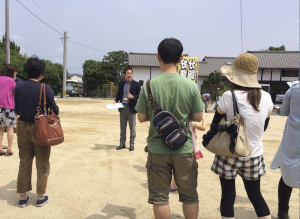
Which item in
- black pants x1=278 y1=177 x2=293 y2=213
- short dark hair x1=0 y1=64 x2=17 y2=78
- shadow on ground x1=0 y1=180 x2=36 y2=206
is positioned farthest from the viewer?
short dark hair x1=0 y1=64 x2=17 y2=78

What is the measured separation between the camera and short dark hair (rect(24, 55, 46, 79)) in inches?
102

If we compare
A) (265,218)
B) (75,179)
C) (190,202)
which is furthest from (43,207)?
(265,218)

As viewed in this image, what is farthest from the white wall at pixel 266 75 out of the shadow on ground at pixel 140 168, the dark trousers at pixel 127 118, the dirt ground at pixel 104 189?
the shadow on ground at pixel 140 168

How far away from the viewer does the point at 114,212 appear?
2.56m

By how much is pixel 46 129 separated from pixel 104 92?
3133 centimetres

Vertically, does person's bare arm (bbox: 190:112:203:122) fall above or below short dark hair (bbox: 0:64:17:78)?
below

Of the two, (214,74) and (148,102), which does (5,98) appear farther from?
(214,74)

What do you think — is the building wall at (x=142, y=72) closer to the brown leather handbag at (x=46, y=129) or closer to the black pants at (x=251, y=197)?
the brown leather handbag at (x=46, y=129)

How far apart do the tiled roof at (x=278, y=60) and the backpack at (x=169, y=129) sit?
2570cm

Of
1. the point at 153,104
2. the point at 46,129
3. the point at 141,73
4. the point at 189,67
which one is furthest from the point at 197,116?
the point at 141,73

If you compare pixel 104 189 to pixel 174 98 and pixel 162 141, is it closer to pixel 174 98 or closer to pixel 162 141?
pixel 162 141

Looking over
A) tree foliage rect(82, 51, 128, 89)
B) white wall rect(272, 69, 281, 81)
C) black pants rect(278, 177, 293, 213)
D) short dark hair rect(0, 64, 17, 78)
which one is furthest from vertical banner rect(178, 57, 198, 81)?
tree foliage rect(82, 51, 128, 89)

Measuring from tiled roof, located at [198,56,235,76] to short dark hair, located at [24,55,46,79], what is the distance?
1062 inches

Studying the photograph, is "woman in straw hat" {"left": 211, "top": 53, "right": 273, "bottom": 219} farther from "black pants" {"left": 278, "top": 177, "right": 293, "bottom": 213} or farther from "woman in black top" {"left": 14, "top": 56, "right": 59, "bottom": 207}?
"woman in black top" {"left": 14, "top": 56, "right": 59, "bottom": 207}
